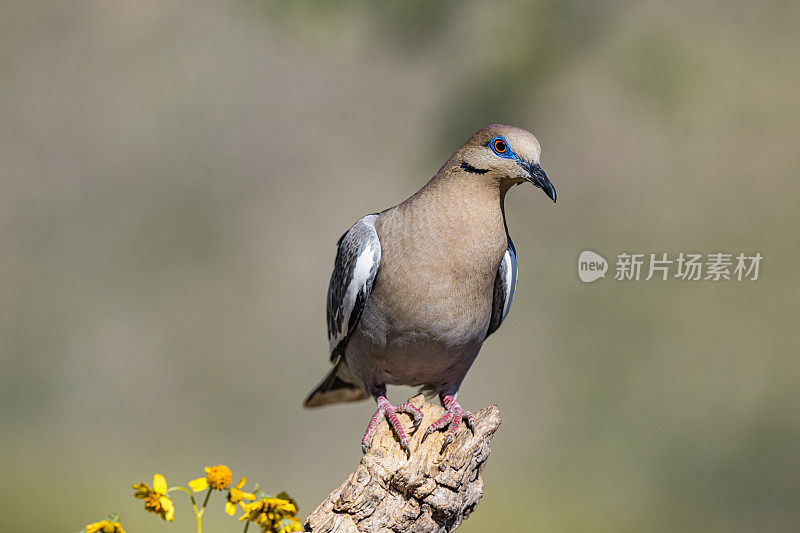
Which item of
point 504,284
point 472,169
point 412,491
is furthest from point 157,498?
point 504,284

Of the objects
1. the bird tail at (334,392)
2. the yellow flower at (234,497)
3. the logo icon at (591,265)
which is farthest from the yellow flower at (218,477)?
the logo icon at (591,265)

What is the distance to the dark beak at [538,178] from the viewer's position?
2.66 metres

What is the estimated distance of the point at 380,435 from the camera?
2795 mm

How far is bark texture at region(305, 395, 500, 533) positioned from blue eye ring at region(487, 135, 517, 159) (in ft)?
2.73

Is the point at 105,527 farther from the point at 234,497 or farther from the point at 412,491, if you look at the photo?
the point at 412,491

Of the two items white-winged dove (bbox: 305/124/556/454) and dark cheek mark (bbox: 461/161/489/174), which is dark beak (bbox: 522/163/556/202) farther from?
dark cheek mark (bbox: 461/161/489/174)

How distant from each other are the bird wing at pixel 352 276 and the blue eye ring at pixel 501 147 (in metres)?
0.56

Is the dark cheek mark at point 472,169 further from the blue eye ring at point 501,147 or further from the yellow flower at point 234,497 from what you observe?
the yellow flower at point 234,497

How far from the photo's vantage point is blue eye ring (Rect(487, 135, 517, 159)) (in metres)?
2.74

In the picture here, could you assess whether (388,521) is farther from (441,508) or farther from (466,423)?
(466,423)

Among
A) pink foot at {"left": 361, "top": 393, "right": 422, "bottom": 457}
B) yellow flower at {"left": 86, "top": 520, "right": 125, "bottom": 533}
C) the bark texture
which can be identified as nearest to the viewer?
yellow flower at {"left": 86, "top": 520, "right": 125, "bottom": 533}

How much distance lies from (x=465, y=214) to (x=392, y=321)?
461mm

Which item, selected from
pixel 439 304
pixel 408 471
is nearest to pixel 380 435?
pixel 408 471

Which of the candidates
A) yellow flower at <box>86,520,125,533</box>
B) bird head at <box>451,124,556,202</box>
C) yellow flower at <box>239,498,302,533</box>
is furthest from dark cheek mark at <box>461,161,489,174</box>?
yellow flower at <box>86,520,125,533</box>
